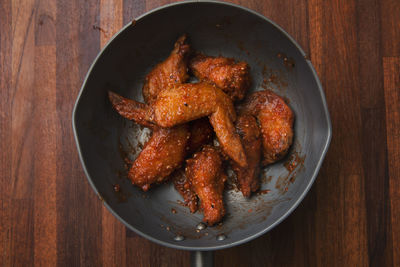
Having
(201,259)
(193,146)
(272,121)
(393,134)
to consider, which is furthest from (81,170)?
(393,134)

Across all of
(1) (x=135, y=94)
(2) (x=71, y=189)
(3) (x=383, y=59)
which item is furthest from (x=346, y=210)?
(2) (x=71, y=189)

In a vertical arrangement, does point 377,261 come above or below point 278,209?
below


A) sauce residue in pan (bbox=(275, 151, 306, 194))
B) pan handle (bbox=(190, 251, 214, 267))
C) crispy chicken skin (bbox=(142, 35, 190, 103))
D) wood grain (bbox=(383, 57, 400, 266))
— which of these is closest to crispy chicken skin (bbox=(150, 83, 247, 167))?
crispy chicken skin (bbox=(142, 35, 190, 103))

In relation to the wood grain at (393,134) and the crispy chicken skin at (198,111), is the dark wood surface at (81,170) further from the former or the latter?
the crispy chicken skin at (198,111)

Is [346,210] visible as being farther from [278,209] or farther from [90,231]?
[90,231]

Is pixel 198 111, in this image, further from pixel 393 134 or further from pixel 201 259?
pixel 393 134

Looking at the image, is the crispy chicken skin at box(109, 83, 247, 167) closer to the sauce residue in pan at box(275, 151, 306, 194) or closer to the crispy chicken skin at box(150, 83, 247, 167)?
the crispy chicken skin at box(150, 83, 247, 167)
